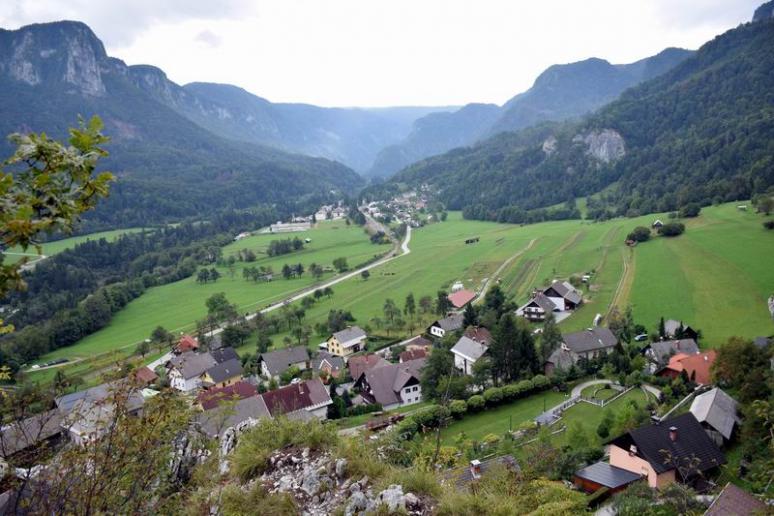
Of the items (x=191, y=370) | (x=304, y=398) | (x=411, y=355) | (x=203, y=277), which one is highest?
(x=203, y=277)

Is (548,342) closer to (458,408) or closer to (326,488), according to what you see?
(458,408)

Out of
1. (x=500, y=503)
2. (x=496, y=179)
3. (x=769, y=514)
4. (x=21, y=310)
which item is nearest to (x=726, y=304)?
(x=769, y=514)

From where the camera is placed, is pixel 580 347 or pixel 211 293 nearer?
pixel 580 347

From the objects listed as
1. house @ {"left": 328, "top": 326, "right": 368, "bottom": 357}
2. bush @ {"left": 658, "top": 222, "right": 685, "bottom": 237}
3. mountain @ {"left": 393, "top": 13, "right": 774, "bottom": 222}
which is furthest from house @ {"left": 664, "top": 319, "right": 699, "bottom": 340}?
mountain @ {"left": 393, "top": 13, "right": 774, "bottom": 222}

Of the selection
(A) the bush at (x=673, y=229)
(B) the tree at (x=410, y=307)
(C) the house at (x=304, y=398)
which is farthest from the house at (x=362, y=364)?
(A) the bush at (x=673, y=229)

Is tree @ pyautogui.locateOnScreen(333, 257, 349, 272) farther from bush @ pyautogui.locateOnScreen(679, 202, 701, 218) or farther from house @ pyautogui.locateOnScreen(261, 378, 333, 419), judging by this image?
bush @ pyautogui.locateOnScreen(679, 202, 701, 218)

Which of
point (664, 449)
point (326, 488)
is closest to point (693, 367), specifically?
point (664, 449)

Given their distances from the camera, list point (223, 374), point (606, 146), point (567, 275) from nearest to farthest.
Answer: point (223, 374) → point (567, 275) → point (606, 146)

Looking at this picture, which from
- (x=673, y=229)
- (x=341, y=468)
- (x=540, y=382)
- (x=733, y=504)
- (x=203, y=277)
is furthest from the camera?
(x=203, y=277)

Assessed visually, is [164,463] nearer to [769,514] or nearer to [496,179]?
[769,514]
